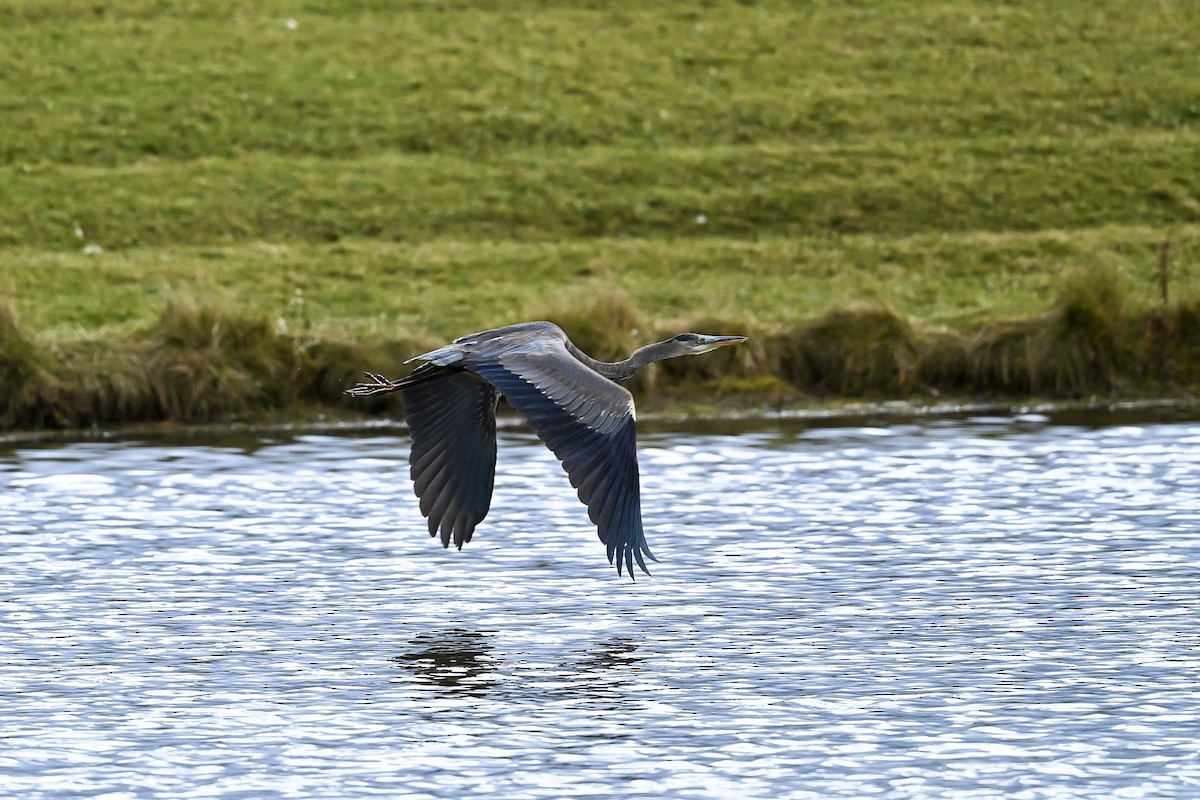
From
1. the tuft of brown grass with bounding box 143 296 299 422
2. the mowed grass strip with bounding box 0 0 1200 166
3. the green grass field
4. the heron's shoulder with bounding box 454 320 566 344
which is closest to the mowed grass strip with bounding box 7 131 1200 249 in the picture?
the green grass field

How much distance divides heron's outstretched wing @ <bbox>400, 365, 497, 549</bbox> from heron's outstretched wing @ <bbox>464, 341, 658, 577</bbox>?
3.05 feet

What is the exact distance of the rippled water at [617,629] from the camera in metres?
7.84

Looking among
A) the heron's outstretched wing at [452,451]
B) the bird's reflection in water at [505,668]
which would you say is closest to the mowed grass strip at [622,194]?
the heron's outstretched wing at [452,451]

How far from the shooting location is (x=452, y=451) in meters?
10.8

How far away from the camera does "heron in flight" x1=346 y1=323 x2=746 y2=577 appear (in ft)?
30.5

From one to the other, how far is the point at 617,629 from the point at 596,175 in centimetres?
1681

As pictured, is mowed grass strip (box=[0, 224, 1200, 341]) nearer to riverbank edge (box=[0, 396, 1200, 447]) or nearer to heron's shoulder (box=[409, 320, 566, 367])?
riverbank edge (box=[0, 396, 1200, 447])

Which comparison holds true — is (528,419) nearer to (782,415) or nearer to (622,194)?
(782,415)

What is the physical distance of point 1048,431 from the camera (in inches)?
656

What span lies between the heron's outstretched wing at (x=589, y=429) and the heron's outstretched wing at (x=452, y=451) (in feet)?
3.05

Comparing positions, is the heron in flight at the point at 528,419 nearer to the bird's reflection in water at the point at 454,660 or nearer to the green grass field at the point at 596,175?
the bird's reflection in water at the point at 454,660

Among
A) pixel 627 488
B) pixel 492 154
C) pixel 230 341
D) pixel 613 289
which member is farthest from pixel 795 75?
pixel 627 488

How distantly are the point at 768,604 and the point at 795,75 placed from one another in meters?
21.1

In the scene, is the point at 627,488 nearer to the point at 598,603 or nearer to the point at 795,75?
the point at 598,603
